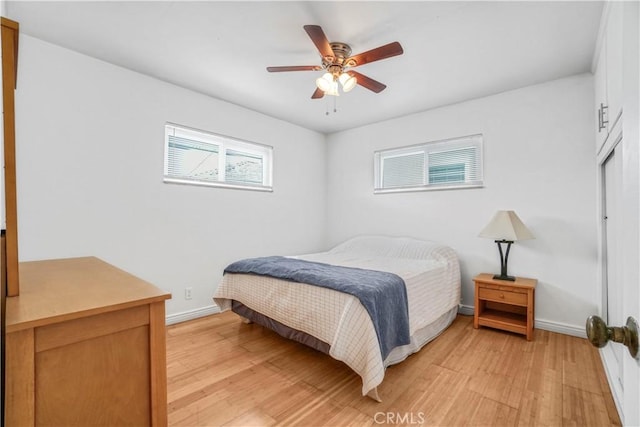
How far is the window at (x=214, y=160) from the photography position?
2.99 meters

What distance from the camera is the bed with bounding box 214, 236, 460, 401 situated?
1.75m

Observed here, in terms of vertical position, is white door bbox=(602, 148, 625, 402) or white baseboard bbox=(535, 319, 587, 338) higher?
white door bbox=(602, 148, 625, 402)


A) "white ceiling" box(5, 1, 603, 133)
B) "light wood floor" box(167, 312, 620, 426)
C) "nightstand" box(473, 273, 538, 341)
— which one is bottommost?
"light wood floor" box(167, 312, 620, 426)

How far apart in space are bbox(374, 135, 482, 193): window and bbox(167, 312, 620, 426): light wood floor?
5.67 ft

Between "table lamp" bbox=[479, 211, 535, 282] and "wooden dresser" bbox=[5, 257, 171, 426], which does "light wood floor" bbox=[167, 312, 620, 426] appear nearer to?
"table lamp" bbox=[479, 211, 535, 282]

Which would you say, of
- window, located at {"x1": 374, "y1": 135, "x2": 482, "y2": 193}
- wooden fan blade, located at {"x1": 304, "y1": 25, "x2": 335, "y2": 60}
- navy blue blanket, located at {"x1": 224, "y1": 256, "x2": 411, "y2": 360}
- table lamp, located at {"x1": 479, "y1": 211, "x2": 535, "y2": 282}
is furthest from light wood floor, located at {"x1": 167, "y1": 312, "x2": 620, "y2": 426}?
wooden fan blade, located at {"x1": 304, "y1": 25, "x2": 335, "y2": 60}

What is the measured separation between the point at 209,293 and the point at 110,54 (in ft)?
7.81

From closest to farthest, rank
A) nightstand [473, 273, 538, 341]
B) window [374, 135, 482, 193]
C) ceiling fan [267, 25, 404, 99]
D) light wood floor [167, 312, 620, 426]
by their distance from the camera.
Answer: light wood floor [167, 312, 620, 426], ceiling fan [267, 25, 404, 99], nightstand [473, 273, 538, 341], window [374, 135, 482, 193]

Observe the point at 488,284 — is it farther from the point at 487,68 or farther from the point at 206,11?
the point at 206,11

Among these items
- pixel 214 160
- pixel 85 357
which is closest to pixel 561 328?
pixel 85 357

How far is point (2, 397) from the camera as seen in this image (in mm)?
596

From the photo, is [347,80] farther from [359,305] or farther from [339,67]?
[359,305]

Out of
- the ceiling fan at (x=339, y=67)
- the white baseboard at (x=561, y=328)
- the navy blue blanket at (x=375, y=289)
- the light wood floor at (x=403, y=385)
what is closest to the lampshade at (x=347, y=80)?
the ceiling fan at (x=339, y=67)

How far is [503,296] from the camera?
265 cm
